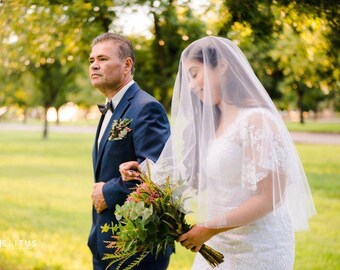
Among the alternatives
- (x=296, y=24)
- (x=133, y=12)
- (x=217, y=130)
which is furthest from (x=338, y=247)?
(x=217, y=130)

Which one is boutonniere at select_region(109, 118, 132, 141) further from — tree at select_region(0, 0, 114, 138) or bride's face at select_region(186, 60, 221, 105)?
tree at select_region(0, 0, 114, 138)

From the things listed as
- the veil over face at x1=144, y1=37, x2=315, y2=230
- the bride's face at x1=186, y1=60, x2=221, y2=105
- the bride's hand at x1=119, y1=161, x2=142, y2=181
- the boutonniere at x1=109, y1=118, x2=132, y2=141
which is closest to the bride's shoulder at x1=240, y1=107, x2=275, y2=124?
the veil over face at x1=144, y1=37, x2=315, y2=230

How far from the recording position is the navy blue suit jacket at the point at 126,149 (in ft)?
10.3

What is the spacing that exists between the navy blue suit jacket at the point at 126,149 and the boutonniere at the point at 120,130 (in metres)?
0.02

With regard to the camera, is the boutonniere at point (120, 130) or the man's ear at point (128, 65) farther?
the man's ear at point (128, 65)

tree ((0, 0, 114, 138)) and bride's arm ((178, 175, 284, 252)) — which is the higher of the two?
tree ((0, 0, 114, 138))

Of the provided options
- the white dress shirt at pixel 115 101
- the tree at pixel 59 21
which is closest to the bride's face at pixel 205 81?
the white dress shirt at pixel 115 101

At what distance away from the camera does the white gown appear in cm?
261

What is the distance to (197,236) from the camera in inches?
102

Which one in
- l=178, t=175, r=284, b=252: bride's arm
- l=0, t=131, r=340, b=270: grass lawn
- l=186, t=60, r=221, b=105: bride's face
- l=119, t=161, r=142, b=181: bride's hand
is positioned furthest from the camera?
l=0, t=131, r=340, b=270: grass lawn

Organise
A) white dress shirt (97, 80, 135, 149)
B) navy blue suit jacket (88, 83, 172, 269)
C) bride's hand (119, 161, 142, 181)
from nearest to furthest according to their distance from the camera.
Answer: bride's hand (119, 161, 142, 181), navy blue suit jacket (88, 83, 172, 269), white dress shirt (97, 80, 135, 149)

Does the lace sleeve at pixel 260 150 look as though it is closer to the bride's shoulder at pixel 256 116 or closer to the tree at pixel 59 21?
the bride's shoulder at pixel 256 116

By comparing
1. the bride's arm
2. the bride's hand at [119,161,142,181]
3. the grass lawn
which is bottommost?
the grass lawn

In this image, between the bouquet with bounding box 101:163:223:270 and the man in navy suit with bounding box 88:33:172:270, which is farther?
the man in navy suit with bounding box 88:33:172:270
